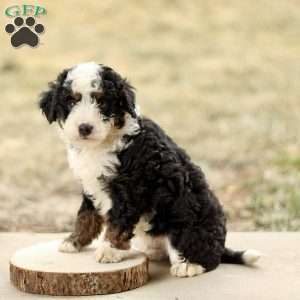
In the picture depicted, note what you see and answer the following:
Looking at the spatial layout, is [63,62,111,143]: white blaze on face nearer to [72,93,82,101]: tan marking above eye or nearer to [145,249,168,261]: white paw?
[72,93,82,101]: tan marking above eye

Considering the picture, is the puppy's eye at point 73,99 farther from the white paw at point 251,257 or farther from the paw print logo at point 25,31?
the white paw at point 251,257

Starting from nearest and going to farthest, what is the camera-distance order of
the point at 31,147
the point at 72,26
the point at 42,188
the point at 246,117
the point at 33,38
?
the point at 33,38
the point at 42,188
the point at 31,147
the point at 246,117
the point at 72,26

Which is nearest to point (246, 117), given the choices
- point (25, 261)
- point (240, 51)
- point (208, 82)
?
point (208, 82)

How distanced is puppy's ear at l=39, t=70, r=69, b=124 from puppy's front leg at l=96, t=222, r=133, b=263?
2.05ft

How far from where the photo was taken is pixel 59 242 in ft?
15.1

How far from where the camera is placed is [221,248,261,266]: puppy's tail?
444cm

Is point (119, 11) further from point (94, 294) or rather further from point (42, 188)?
point (94, 294)

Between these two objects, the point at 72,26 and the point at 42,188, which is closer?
the point at 42,188

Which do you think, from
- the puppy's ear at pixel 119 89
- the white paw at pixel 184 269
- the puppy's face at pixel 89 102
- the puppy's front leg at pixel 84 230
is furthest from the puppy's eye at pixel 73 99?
the white paw at pixel 184 269

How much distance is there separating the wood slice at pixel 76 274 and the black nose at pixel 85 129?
2.26ft

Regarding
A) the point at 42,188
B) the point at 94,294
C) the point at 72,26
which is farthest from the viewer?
the point at 72,26

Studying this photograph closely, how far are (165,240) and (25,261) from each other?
0.76m

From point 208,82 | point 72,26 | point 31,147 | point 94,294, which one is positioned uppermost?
point 72,26

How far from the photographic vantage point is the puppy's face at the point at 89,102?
389cm
